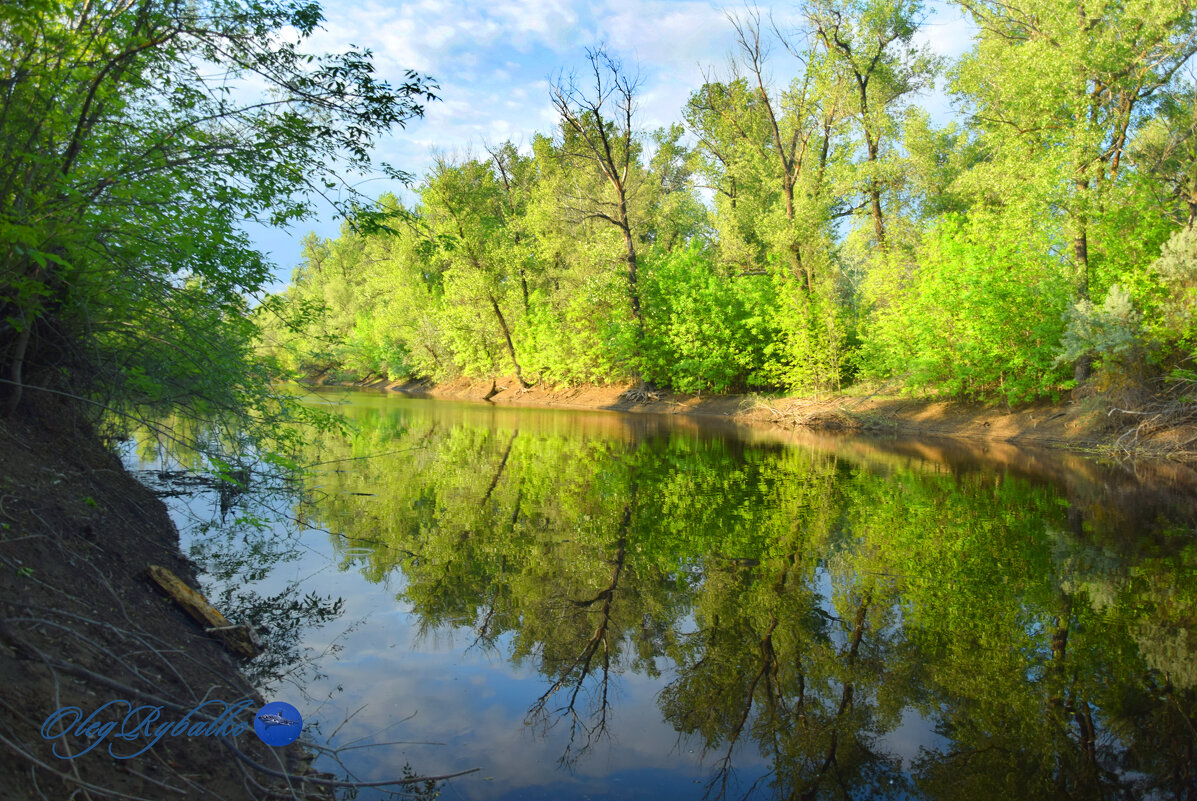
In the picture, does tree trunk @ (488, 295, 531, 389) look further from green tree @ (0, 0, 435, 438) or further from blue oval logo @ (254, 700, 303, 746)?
blue oval logo @ (254, 700, 303, 746)

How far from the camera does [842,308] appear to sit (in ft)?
99.7

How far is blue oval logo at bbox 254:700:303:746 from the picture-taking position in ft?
12.5

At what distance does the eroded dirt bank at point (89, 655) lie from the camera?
9.39 feet

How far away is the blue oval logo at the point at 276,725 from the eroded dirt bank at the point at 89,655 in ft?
0.18

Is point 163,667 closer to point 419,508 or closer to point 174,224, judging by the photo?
point 174,224

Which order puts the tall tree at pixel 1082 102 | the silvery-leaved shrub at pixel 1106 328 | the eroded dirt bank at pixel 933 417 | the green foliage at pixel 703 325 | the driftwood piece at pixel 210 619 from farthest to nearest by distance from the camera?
the green foliage at pixel 703 325 → the tall tree at pixel 1082 102 → the eroded dirt bank at pixel 933 417 → the silvery-leaved shrub at pixel 1106 328 → the driftwood piece at pixel 210 619

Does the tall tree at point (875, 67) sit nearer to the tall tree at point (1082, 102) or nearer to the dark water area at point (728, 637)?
the tall tree at point (1082, 102)

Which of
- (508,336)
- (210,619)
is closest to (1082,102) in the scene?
(210,619)

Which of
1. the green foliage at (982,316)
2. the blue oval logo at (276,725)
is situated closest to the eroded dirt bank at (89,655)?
the blue oval logo at (276,725)

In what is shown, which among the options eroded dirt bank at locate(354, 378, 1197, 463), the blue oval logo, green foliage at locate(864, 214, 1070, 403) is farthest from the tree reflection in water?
green foliage at locate(864, 214, 1070, 403)

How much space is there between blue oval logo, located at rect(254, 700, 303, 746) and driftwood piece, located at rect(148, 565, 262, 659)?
1.11 m

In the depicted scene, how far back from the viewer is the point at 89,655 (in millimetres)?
3645

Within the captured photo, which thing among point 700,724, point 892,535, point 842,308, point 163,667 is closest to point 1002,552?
point 892,535

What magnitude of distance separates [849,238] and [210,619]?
34828 mm
